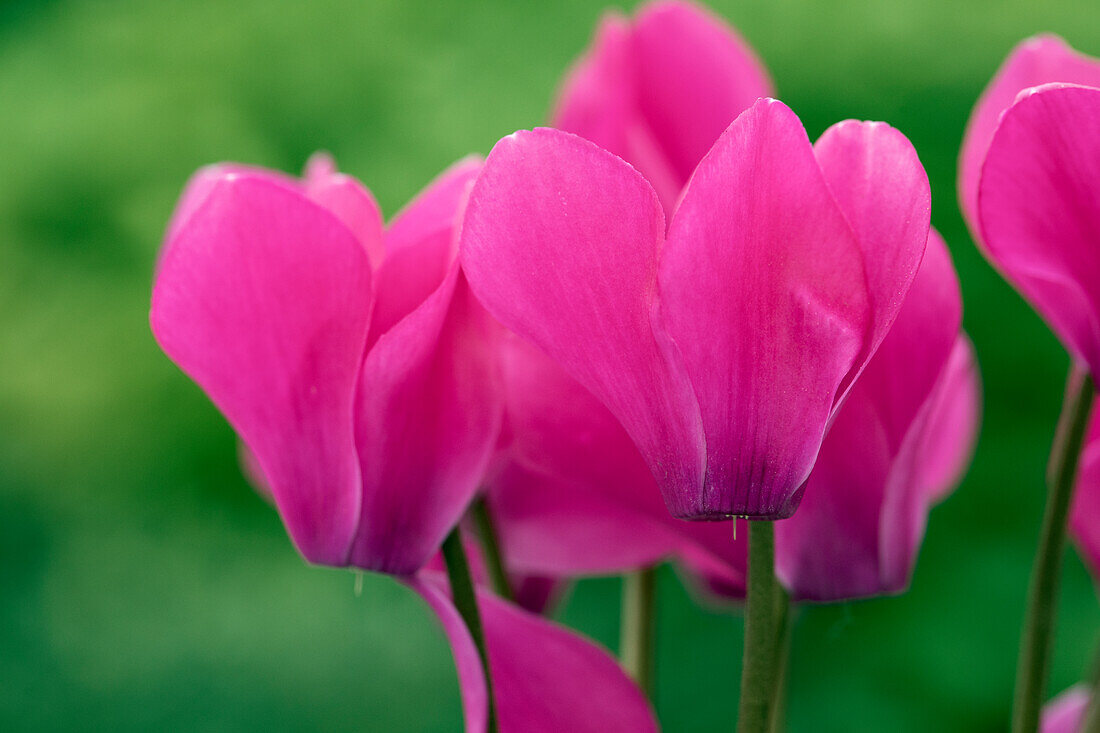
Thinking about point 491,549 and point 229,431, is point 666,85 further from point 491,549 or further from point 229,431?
point 229,431

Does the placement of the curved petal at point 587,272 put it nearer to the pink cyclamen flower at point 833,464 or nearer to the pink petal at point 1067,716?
the pink cyclamen flower at point 833,464

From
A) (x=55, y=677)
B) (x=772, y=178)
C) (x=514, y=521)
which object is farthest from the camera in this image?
(x=55, y=677)

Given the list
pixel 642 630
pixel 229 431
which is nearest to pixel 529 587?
pixel 642 630

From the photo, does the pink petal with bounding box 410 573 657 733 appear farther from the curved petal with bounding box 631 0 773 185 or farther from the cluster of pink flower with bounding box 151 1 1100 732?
the curved petal with bounding box 631 0 773 185

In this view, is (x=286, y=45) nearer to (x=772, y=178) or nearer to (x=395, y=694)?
(x=395, y=694)

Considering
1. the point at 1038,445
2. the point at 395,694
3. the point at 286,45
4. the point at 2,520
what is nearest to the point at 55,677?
the point at 2,520

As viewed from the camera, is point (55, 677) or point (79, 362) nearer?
point (55, 677)
